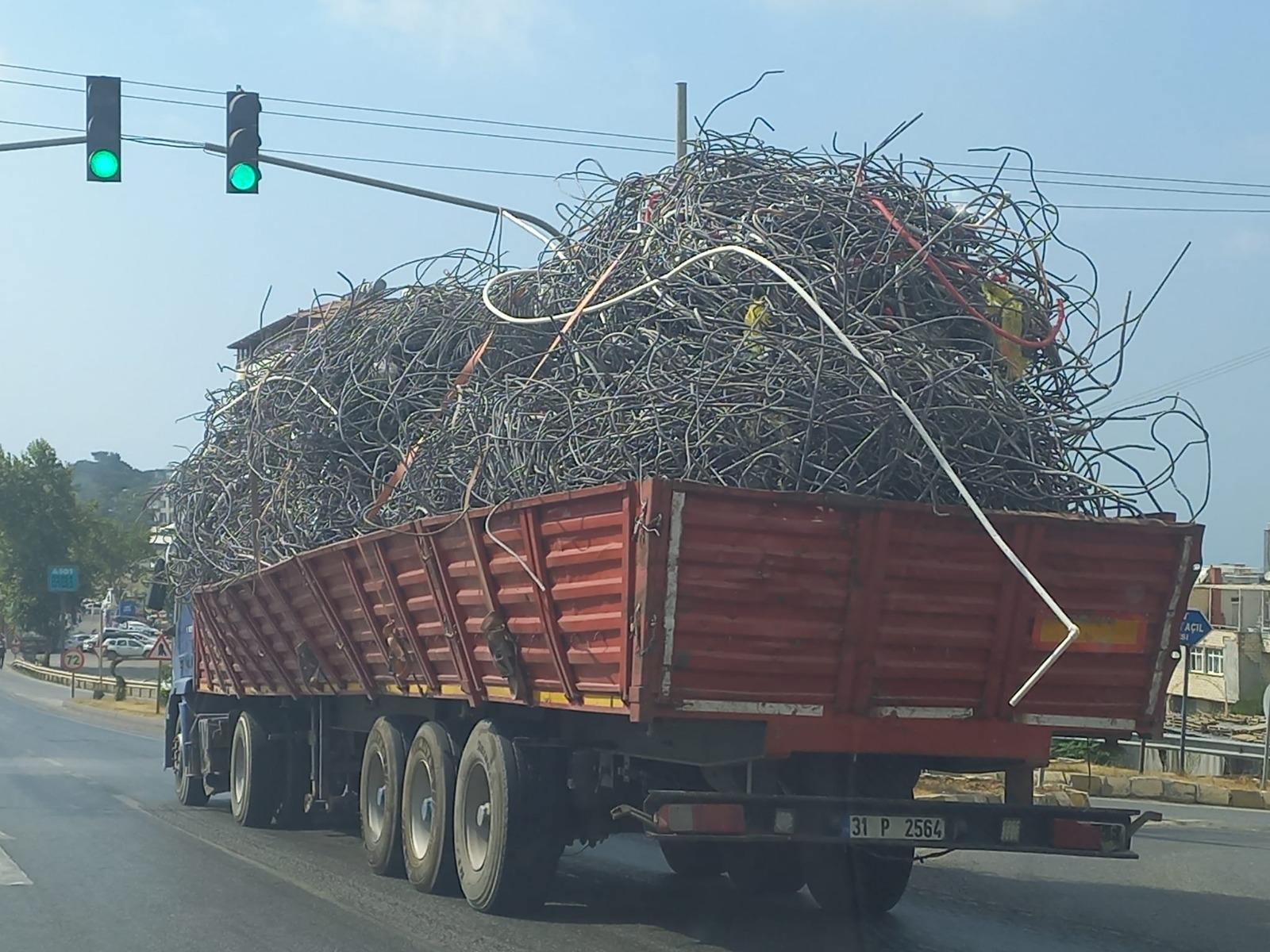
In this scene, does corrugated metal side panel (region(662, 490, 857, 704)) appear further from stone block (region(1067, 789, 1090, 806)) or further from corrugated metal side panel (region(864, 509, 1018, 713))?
stone block (region(1067, 789, 1090, 806))

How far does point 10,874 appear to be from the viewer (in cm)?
1079

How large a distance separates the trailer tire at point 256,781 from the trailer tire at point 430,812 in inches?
153

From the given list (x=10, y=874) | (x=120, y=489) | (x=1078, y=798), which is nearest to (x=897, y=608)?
(x=10, y=874)

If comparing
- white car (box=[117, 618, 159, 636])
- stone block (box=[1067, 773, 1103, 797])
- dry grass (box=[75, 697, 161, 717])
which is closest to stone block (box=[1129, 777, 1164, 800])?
stone block (box=[1067, 773, 1103, 797])

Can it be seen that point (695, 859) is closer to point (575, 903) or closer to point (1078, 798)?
point (575, 903)

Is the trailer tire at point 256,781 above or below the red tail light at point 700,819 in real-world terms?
below

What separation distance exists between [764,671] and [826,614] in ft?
1.30

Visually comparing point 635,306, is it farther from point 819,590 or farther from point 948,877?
point 948,877

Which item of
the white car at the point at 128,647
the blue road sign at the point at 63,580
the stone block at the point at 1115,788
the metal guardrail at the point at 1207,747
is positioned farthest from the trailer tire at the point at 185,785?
the white car at the point at 128,647

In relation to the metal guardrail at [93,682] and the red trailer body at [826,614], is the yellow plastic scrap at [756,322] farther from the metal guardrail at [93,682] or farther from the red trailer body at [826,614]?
the metal guardrail at [93,682]

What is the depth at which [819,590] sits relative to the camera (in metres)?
7.53

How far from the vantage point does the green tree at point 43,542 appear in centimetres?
8462

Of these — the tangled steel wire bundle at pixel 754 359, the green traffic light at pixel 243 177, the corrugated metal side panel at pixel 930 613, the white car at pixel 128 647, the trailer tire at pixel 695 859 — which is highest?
the green traffic light at pixel 243 177

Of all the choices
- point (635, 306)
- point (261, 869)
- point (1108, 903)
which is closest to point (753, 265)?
point (635, 306)
